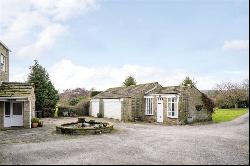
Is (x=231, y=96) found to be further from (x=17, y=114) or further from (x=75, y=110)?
(x=17, y=114)

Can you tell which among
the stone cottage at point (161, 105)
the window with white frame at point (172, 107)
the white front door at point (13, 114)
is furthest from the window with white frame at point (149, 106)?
the white front door at point (13, 114)

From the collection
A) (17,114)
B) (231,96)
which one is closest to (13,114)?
(17,114)

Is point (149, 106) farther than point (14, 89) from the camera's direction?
Yes

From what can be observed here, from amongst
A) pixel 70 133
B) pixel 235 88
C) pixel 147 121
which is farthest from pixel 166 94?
pixel 235 88

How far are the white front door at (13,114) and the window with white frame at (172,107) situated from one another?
14377 millimetres

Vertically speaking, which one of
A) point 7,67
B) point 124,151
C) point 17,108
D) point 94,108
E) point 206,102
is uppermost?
point 7,67

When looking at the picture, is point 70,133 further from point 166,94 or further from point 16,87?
point 166,94

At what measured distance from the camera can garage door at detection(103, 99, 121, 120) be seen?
3739 cm

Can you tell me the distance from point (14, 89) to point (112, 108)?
1421cm

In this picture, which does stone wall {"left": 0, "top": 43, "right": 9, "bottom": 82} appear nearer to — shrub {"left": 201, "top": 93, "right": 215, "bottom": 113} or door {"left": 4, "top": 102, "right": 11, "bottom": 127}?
door {"left": 4, "top": 102, "right": 11, "bottom": 127}

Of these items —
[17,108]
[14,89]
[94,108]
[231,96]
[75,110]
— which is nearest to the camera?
[17,108]

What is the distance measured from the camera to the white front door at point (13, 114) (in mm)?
26983

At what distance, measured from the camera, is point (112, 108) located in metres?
39.2

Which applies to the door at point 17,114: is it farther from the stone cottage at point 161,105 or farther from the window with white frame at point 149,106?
the window with white frame at point 149,106
